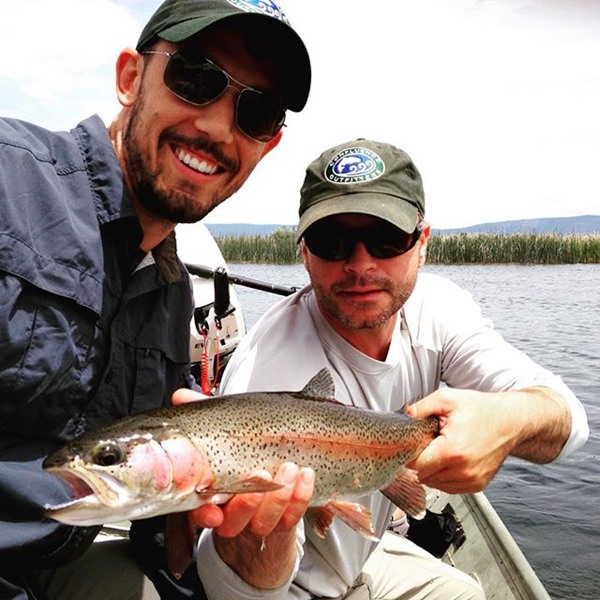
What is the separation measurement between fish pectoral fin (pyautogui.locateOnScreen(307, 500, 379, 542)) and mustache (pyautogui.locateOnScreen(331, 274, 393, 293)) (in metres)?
1.00

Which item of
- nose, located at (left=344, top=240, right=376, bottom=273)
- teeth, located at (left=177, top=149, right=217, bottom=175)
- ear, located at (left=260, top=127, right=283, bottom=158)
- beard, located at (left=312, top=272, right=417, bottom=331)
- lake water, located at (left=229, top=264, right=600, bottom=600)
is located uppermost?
ear, located at (left=260, top=127, right=283, bottom=158)

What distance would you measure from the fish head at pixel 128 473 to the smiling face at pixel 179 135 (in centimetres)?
101

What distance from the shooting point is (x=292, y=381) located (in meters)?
2.90

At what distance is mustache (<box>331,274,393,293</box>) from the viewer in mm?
3006

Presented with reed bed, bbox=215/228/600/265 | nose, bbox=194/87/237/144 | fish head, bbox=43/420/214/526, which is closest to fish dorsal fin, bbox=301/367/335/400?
fish head, bbox=43/420/214/526

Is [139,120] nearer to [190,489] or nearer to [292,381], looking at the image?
[292,381]

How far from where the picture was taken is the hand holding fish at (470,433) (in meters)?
2.59

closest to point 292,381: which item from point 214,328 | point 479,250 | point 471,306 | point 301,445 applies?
point 301,445

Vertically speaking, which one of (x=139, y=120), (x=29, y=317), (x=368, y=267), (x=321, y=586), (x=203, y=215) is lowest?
(x=321, y=586)

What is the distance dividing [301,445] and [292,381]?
51cm

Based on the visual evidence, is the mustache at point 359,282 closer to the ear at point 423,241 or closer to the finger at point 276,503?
the ear at point 423,241

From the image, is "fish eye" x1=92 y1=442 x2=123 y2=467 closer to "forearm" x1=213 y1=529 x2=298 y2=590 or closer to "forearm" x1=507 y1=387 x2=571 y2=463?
"forearm" x1=213 y1=529 x2=298 y2=590

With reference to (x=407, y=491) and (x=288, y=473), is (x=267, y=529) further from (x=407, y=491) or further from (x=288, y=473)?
(x=407, y=491)

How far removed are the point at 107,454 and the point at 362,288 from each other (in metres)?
1.48
